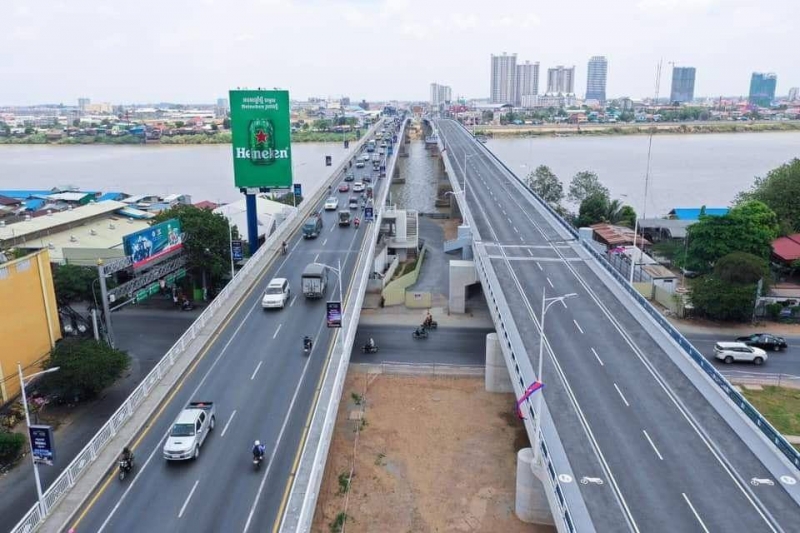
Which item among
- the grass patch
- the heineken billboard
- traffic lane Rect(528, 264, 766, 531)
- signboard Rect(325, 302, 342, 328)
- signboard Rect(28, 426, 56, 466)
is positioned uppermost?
the heineken billboard

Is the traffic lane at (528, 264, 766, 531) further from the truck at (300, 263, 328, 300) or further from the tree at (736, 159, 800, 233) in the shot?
the tree at (736, 159, 800, 233)

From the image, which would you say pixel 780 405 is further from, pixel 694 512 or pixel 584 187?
pixel 584 187

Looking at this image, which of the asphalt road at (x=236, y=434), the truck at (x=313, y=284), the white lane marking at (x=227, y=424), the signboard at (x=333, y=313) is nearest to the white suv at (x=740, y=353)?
the asphalt road at (x=236, y=434)

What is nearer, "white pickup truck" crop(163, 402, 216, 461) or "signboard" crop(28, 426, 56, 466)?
"signboard" crop(28, 426, 56, 466)

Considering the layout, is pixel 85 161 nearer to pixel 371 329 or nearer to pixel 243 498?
pixel 371 329

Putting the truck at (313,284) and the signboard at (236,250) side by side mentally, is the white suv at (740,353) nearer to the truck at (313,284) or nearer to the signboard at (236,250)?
the truck at (313,284)

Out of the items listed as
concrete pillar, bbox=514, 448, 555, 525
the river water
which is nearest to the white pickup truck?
concrete pillar, bbox=514, 448, 555, 525
